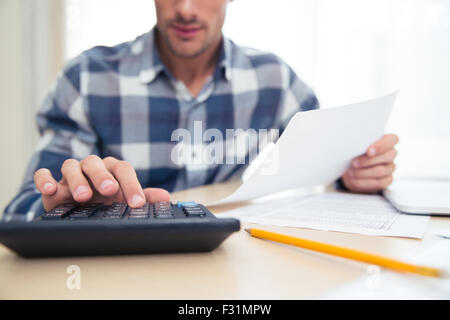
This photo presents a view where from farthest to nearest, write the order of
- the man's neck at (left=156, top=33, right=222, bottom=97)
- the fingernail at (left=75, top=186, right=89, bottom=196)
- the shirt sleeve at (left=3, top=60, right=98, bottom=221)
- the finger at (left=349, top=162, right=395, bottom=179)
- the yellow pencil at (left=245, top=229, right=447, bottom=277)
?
1. the man's neck at (left=156, top=33, right=222, bottom=97)
2. the shirt sleeve at (left=3, top=60, right=98, bottom=221)
3. the finger at (left=349, top=162, right=395, bottom=179)
4. the fingernail at (left=75, top=186, right=89, bottom=196)
5. the yellow pencil at (left=245, top=229, right=447, bottom=277)

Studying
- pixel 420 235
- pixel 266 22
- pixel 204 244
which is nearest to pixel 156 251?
pixel 204 244

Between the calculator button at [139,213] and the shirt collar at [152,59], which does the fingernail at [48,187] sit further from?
the shirt collar at [152,59]

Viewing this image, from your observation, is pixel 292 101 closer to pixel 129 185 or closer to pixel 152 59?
pixel 152 59

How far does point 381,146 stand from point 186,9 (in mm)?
548

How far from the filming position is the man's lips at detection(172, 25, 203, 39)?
0.90 meters

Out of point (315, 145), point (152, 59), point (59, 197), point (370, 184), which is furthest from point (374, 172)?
point (152, 59)

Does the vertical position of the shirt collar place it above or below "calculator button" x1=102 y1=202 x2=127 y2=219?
above

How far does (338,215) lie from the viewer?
1.45ft

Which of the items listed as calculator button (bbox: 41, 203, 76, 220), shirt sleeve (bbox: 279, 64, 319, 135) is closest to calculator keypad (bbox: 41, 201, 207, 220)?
calculator button (bbox: 41, 203, 76, 220)

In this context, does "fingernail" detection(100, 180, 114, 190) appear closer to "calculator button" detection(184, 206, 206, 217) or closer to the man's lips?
"calculator button" detection(184, 206, 206, 217)

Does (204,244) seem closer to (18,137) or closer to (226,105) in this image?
(226,105)

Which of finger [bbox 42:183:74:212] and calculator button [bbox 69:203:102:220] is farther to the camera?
finger [bbox 42:183:74:212]

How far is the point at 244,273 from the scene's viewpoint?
0.82ft
